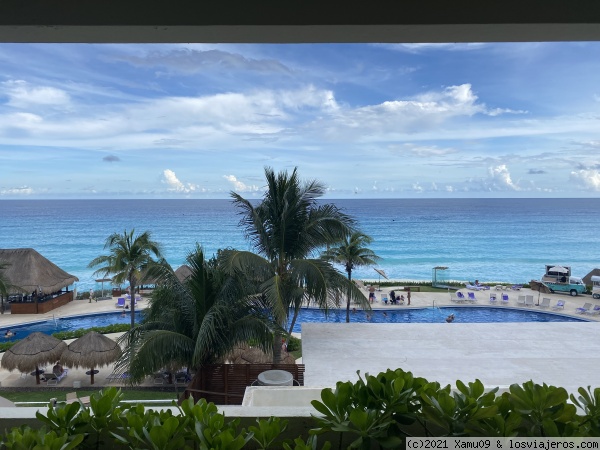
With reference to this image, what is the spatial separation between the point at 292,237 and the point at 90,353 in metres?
5.88

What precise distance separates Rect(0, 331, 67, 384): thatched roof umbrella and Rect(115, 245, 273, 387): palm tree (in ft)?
13.4

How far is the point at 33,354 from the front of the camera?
954cm

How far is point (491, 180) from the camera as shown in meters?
61.8

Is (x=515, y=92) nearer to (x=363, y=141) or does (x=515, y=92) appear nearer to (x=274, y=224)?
(x=363, y=141)

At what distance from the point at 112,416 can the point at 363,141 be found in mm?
64278

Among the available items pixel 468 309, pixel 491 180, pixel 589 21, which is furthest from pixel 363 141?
pixel 589 21

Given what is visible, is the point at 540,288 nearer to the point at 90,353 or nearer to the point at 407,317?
the point at 407,317

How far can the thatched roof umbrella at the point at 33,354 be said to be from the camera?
948 cm

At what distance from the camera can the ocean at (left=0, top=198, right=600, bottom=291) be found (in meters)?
35.6

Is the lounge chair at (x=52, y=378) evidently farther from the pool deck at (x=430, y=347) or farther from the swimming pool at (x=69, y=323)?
the pool deck at (x=430, y=347)

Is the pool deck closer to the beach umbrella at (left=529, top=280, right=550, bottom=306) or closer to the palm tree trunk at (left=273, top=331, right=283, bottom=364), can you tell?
the palm tree trunk at (left=273, top=331, right=283, bottom=364)

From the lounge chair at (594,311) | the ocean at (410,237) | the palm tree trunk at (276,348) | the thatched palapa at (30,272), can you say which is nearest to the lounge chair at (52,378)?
the palm tree trunk at (276,348)

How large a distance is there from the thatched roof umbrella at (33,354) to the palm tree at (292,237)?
19.3 feet

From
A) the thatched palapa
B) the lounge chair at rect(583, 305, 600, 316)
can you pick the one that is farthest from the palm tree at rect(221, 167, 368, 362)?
the thatched palapa
